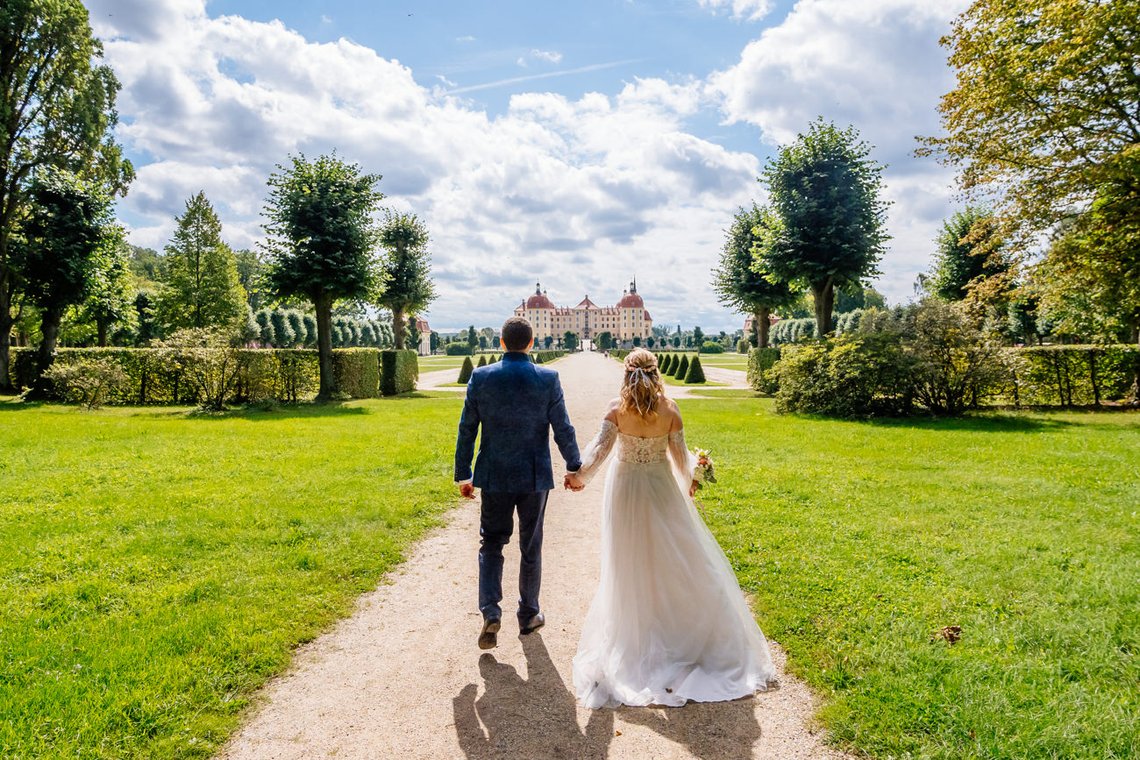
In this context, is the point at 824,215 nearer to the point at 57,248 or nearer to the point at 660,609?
the point at 660,609

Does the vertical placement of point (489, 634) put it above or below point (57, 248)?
below

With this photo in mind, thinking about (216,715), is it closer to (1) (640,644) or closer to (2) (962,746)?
(1) (640,644)

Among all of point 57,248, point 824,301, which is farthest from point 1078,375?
point 57,248

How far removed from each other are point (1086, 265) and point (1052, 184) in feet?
6.99

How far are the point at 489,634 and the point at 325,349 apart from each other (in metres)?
19.0

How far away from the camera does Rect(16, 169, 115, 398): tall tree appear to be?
19.8 metres

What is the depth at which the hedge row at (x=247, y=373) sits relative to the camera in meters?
18.2

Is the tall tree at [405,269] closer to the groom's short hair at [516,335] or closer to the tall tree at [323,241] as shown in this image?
the tall tree at [323,241]

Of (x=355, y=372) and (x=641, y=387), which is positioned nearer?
(x=641, y=387)

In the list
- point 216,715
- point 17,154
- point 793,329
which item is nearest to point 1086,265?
point 216,715

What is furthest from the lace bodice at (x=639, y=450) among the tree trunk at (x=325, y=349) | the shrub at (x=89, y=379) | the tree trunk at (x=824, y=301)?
the shrub at (x=89, y=379)

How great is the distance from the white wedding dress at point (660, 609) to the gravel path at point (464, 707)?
0.40 ft

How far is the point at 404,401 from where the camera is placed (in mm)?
20859

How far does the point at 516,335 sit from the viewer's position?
13.2 feet
